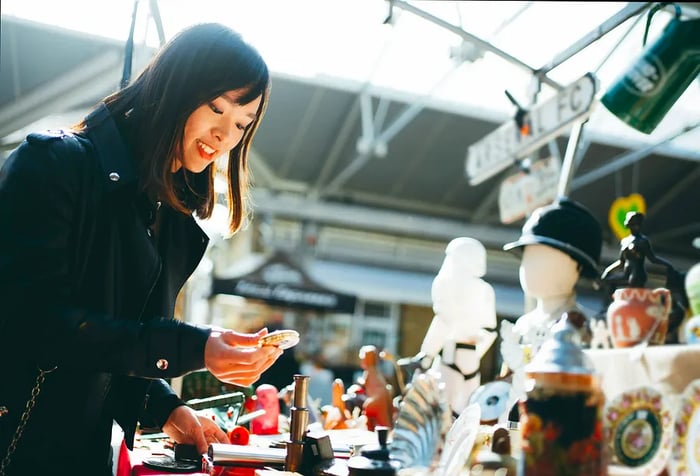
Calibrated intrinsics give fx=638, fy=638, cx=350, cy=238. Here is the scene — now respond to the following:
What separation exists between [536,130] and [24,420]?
2982 mm

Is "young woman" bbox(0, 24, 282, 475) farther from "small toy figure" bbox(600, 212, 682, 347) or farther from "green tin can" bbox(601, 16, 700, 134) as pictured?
"small toy figure" bbox(600, 212, 682, 347)

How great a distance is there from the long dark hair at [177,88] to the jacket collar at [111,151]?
0.03 metres

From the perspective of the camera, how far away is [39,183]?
1001 millimetres

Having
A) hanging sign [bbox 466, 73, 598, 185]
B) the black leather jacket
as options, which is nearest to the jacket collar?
the black leather jacket

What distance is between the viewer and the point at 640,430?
1094 mm

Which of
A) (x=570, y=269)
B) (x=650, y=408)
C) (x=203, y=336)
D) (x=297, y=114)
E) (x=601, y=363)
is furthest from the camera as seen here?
(x=297, y=114)

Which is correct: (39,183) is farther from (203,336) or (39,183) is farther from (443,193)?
(443,193)

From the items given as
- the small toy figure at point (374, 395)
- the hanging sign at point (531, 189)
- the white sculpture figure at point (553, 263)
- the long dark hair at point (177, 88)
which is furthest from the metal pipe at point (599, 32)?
the long dark hair at point (177, 88)

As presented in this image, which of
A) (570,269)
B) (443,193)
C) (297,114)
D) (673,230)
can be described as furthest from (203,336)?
(673,230)

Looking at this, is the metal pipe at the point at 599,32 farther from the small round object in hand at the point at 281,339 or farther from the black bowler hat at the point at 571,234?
the small round object in hand at the point at 281,339

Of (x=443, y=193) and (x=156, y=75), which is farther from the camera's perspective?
(x=443, y=193)

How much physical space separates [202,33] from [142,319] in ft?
1.80

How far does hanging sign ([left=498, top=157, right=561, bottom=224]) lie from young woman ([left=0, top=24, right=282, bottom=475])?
253cm

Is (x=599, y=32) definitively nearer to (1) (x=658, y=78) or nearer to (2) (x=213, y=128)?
(1) (x=658, y=78)
